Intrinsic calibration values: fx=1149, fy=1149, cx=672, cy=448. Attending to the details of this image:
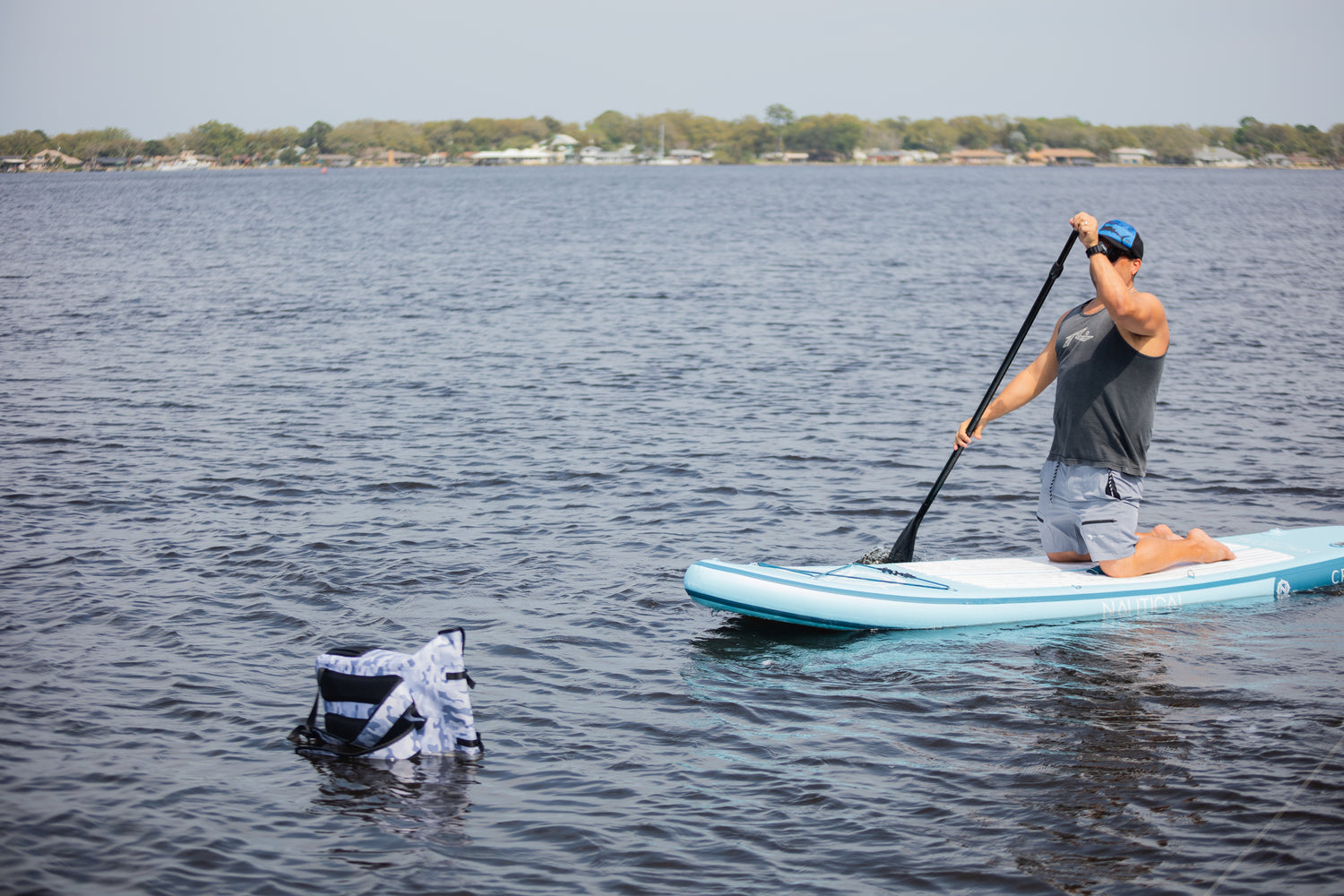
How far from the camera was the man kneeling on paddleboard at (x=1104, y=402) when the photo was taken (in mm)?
6828

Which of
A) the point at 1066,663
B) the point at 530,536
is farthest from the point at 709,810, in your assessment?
Result: the point at 530,536

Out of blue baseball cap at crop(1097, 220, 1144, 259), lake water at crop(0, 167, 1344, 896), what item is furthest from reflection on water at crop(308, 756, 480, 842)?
blue baseball cap at crop(1097, 220, 1144, 259)

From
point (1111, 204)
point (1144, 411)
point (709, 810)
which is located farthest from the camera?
point (1111, 204)

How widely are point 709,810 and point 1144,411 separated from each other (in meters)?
3.77

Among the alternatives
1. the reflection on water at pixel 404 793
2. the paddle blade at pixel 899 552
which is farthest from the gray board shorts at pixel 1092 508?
the reflection on water at pixel 404 793

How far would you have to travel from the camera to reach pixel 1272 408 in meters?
14.9

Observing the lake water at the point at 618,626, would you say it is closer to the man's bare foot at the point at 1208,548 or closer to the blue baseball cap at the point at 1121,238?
the man's bare foot at the point at 1208,548

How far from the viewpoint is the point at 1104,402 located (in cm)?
716

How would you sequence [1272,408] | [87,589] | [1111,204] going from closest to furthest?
[87,589], [1272,408], [1111,204]

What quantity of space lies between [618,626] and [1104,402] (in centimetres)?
353

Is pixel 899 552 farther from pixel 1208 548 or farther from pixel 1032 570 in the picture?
pixel 1208 548

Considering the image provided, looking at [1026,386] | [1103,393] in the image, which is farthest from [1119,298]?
[1026,386]

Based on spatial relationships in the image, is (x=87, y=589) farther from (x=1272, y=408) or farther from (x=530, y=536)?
(x=1272, y=408)

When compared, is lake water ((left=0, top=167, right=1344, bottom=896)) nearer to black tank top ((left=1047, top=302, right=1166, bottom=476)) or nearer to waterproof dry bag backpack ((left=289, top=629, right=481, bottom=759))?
waterproof dry bag backpack ((left=289, top=629, right=481, bottom=759))
